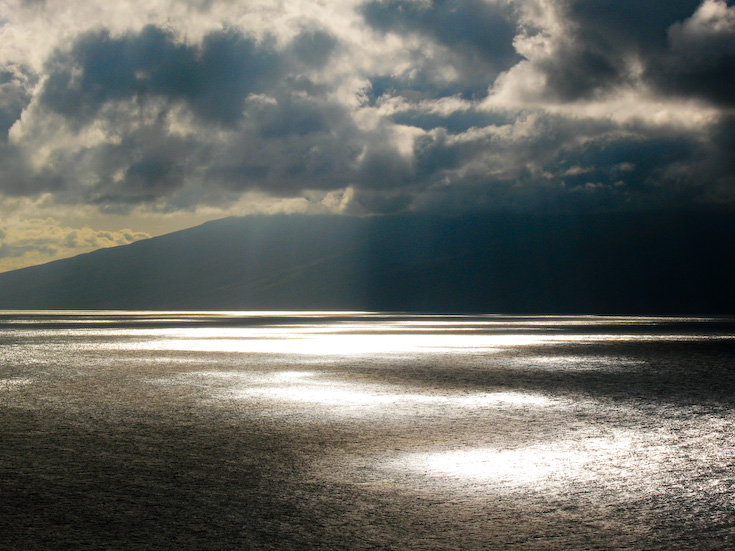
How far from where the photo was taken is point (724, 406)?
15.2 meters

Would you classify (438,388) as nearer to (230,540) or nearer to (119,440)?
(119,440)

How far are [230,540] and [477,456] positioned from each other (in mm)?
4441

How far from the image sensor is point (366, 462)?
9672mm

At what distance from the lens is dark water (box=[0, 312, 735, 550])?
677 centimetres

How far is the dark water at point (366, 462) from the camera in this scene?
22.2 ft

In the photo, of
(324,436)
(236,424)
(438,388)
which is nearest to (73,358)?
(438,388)

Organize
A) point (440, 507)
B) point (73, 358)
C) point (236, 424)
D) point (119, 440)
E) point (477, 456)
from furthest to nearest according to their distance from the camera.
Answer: point (73, 358) < point (236, 424) < point (119, 440) < point (477, 456) < point (440, 507)

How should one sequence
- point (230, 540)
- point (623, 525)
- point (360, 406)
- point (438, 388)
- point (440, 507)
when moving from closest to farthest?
point (230, 540) → point (623, 525) → point (440, 507) → point (360, 406) → point (438, 388)

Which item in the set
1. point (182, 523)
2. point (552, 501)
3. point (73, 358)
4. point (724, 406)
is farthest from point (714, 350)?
A: point (182, 523)

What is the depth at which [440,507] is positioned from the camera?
755cm

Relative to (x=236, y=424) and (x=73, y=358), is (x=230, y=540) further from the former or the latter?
(x=73, y=358)

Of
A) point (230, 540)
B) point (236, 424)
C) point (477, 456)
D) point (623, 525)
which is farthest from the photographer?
point (236, 424)

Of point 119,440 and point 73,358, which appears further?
point 73,358

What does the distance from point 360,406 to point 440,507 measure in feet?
24.8
